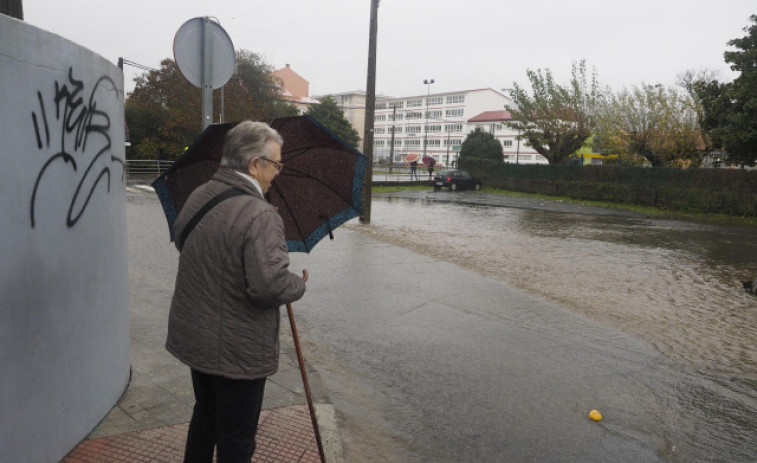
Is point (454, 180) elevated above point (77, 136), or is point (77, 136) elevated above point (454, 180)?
point (77, 136)

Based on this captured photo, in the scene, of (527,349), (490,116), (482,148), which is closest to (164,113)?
(482,148)

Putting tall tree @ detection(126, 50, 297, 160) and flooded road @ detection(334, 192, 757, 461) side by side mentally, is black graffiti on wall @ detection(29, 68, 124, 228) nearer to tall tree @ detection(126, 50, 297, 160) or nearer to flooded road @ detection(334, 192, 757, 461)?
flooded road @ detection(334, 192, 757, 461)

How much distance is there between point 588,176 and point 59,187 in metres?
28.7

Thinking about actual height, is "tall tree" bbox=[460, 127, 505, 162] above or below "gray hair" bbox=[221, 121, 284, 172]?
above

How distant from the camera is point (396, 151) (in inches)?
4149

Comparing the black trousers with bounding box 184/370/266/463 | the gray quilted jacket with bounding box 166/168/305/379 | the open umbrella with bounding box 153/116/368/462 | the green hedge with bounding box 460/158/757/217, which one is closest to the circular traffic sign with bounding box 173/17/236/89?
the open umbrella with bounding box 153/116/368/462

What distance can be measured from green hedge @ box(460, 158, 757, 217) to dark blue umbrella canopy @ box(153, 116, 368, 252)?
2217cm

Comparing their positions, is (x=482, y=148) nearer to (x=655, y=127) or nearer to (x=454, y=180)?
(x=454, y=180)

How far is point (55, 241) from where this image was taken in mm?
2600

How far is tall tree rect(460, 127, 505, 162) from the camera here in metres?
40.5

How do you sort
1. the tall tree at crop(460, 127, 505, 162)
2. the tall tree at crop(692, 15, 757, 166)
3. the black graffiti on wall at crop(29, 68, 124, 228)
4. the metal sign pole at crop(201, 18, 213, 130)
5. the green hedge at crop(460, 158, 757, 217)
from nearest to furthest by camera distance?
the black graffiti on wall at crop(29, 68, 124, 228) < the metal sign pole at crop(201, 18, 213, 130) < the tall tree at crop(692, 15, 757, 166) < the green hedge at crop(460, 158, 757, 217) < the tall tree at crop(460, 127, 505, 162)

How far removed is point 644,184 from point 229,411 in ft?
86.2

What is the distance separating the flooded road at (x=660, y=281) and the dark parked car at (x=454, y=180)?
13359 mm

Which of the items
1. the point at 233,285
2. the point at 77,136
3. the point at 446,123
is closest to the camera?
the point at 233,285
